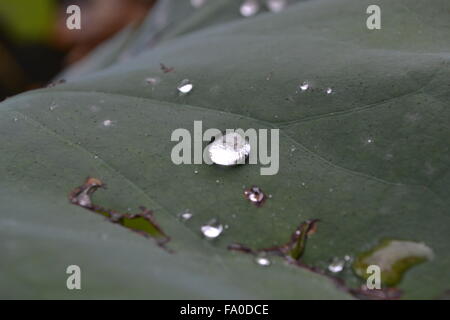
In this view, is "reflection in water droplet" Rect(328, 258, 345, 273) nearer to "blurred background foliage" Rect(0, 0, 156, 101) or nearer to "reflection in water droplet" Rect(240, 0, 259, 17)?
"reflection in water droplet" Rect(240, 0, 259, 17)

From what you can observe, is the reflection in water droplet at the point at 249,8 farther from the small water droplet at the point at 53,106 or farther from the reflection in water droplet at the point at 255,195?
the reflection in water droplet at the point at 255,195

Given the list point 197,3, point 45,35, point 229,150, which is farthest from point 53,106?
point 45,35

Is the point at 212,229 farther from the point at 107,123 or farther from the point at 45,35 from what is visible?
the point at 45,35

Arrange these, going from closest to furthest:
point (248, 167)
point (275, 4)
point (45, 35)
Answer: point (248, 167)
point (275, 4)
point (45, 35)

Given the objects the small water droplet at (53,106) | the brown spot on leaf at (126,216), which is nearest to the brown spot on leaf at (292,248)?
the brown spot on leaf at (126,216)

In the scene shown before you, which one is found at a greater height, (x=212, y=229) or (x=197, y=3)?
(x=197, y=3)

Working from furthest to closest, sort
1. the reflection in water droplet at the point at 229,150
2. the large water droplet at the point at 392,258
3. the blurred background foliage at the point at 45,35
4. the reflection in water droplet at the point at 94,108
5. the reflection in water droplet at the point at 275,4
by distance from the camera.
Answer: the blurred background foliage at the point at 45,35 → the reflection in water droplet at the point at 275,4 → the reflection in water droplet at the point at 94,108 → the reflection in water droplet at the point at 229,150 → the large water droplet at the point at 392,258

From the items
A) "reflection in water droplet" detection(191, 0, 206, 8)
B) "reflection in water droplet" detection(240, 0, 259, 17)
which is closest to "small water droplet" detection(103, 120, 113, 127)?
"reflection in water droplet" detection(240, 0, 259, 17)
